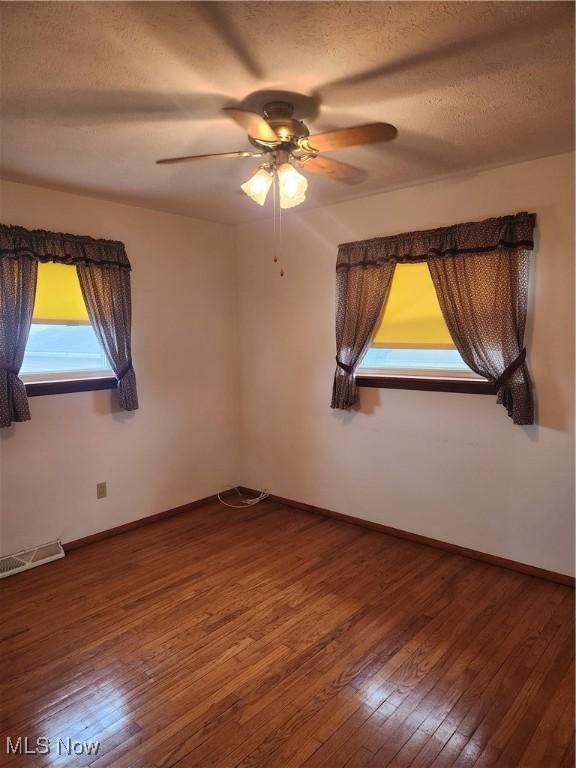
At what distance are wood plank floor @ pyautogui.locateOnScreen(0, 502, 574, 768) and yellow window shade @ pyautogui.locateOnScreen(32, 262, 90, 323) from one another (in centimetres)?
168

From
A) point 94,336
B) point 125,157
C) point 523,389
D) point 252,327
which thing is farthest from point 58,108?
point 523,389

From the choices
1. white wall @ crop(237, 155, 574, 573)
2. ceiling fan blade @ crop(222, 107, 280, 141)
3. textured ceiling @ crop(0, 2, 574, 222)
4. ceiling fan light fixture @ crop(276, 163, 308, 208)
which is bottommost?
white wall @ crop(237, 155, 574, 573)

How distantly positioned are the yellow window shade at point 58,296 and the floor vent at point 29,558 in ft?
5.12

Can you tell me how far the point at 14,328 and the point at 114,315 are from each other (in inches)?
27.4

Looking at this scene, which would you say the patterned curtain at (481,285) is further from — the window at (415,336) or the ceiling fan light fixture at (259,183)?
the ceiling fan light fixture at (259,183)

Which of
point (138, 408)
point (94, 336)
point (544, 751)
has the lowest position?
point (544, 751)

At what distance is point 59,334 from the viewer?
11.0 ft

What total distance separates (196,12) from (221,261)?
2.91m

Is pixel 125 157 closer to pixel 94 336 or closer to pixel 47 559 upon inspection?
pixel 94 336

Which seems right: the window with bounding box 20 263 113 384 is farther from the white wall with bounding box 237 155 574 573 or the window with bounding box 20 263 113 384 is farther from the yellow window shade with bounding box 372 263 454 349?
the yellow window shade with bounding box 372 263 454 349

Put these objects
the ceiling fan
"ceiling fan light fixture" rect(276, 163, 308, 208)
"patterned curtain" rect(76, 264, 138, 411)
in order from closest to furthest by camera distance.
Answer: the ceiling fan < "ceiling fan light fixture" rect(276, 163, 308, 208) < "patterned curtain" rect(76, 264, 138, 411)

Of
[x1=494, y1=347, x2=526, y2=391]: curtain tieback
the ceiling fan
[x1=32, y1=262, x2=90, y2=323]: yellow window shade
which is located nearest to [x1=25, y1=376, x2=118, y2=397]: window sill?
[x1=32, y1=262, x2=90, y2=323]: yellow window shade

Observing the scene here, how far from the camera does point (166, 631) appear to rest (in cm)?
249
